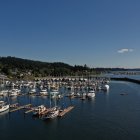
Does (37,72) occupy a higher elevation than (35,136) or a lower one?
higher

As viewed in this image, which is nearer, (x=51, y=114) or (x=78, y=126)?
(x=78, y=126)

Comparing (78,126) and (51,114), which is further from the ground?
(51,114)

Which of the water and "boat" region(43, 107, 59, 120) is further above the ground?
"boat" region(43, 107, 59, 120)

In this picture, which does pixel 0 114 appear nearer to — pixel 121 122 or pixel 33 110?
pixel 33 110

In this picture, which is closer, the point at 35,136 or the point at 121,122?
the point at 35,136

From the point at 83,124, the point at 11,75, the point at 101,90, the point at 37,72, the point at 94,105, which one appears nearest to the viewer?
the point at 83,124

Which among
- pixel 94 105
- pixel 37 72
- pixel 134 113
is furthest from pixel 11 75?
pixel 134 113

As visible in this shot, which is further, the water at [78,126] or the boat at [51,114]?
the boat at [51,114]

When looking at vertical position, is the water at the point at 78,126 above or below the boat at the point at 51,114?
below

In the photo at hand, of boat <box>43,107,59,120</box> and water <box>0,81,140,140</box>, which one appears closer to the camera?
water <box>0,81,140,140</box>

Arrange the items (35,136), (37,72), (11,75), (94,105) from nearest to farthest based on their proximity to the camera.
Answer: (35,136) < (94,105) < (11,75) < (37,72)

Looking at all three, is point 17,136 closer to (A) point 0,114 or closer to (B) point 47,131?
(B) point 47,131
